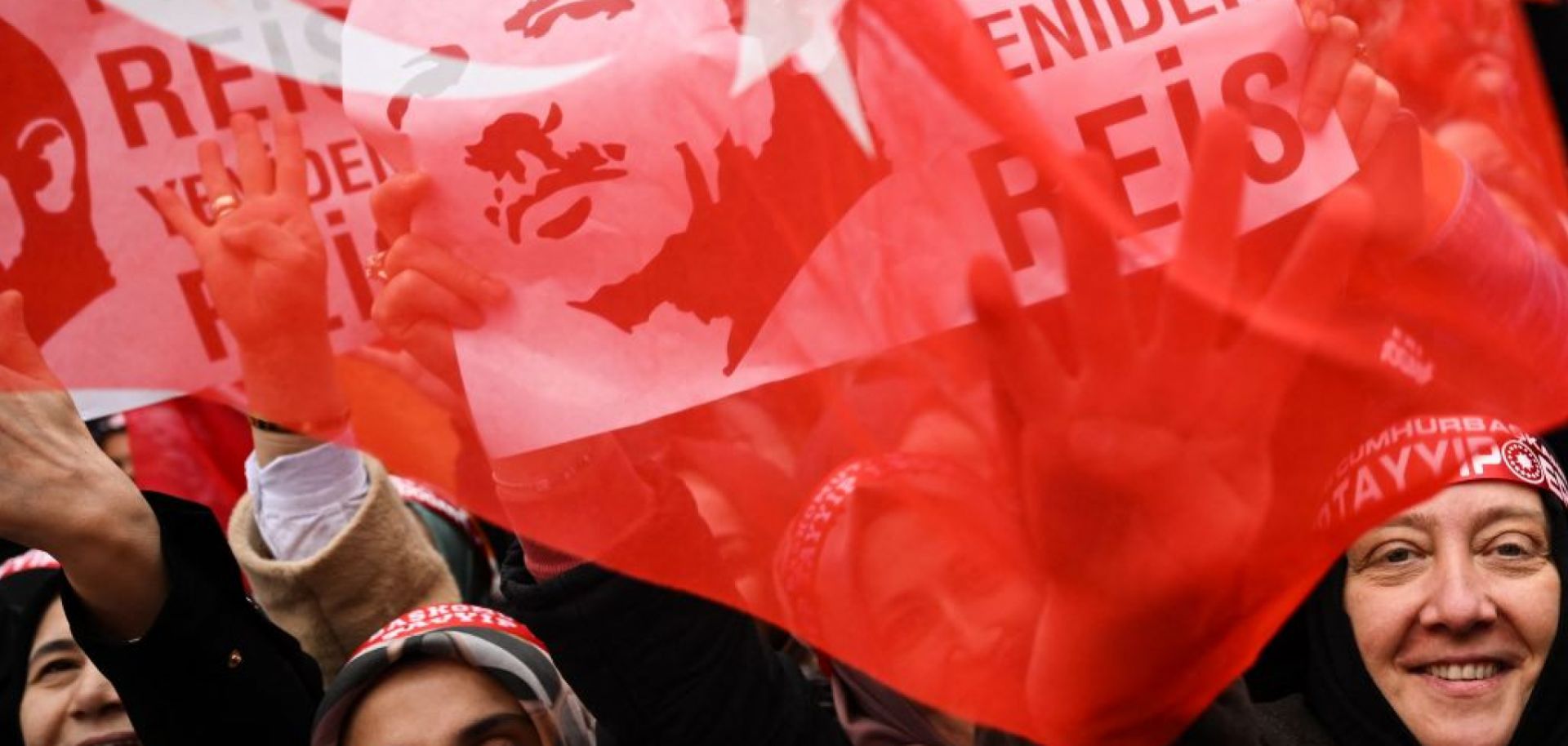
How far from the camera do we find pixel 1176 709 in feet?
5.25

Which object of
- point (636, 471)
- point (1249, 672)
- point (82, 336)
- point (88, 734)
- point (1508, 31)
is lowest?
point (1249, 672)

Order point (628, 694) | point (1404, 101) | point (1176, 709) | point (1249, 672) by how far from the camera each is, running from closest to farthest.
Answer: point (1176, 709) → point (628, 694) → point (1404, 101) → point (1249, 672)

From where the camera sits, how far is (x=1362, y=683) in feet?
8.00

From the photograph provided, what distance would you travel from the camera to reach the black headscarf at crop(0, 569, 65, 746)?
9.31 feet

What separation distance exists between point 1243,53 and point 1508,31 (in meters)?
0.49

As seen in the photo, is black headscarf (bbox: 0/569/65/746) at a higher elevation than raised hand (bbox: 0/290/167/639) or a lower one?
lower

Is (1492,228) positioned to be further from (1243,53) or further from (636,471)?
Result: (636,471)

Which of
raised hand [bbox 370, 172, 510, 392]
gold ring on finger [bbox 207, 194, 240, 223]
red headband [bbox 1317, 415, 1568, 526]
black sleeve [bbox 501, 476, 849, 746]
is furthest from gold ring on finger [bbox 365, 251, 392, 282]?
red headband [bbox 1317, 415, 1568, 526]

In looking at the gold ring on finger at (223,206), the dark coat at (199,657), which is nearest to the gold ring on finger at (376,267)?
the gold ring on finger at (223,206)

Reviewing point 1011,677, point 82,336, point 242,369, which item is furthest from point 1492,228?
point 82,336

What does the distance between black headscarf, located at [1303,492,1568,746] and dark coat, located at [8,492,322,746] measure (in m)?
1.24

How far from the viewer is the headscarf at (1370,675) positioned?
2373 mm

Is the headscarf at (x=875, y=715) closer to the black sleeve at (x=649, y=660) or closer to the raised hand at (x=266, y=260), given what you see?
the black sleeve at (x=649, y=660)

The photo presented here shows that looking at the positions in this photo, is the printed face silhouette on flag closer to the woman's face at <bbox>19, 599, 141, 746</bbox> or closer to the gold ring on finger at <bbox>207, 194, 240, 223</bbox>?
the gold ring on finger at <bbox>207, 194, 240, 223</bbox>
